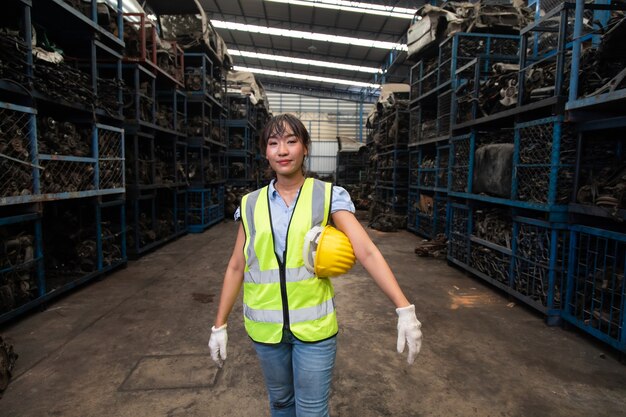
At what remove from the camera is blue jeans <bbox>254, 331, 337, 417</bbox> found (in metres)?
1.51

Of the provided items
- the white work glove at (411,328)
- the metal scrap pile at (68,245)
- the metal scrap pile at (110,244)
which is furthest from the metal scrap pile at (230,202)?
the white work glove at (411,328)

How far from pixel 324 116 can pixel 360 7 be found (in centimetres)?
1597

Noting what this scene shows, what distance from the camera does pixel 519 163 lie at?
428cm

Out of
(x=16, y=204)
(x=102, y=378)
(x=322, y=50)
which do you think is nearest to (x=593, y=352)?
(x=102, y=378)

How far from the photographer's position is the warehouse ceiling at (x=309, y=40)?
1584 centimetres

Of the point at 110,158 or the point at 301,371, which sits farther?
the point at 110,158

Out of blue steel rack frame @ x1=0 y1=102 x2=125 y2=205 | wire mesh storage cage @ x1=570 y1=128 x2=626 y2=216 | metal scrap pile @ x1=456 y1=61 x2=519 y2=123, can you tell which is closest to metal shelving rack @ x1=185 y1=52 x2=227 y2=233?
blue steel rack frame @ x1=0 y1=102 x2=125 y2=205

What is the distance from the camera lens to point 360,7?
49.3 feet

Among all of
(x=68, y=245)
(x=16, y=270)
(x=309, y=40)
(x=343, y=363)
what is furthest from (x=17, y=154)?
(x=309, y=40)

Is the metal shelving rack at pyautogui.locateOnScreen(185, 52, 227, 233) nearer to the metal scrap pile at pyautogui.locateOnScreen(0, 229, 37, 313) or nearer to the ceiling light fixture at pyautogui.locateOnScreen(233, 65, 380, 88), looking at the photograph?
the metal scrap pile at pyautogui.locateOnScreen(0, 229, 37, 313)

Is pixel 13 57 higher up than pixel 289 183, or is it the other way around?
pixel 13 57

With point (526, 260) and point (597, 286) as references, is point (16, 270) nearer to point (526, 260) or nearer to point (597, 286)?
point (526, 260)

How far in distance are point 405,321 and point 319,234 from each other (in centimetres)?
53

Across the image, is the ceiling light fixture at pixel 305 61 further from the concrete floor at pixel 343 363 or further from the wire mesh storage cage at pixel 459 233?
the concrete floor at pixel 343 363
